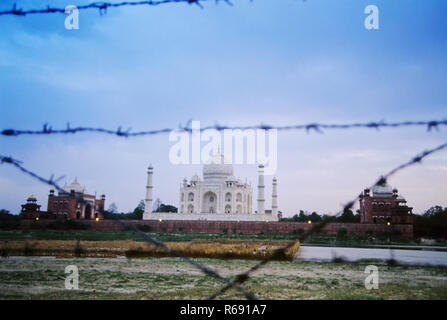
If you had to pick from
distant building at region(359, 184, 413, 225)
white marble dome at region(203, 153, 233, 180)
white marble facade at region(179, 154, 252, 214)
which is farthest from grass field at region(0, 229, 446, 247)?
white marble dome at region(203, 153, 233, 180)

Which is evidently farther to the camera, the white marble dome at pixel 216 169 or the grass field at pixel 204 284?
the white marble dome at pixel 216 169

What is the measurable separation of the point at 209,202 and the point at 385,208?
74.1 ft

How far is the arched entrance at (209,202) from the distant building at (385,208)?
1893cm

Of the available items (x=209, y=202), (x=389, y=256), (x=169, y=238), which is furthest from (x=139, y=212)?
(x=389, y=256)

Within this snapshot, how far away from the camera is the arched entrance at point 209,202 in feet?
165

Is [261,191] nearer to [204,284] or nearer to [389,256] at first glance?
[389,256]

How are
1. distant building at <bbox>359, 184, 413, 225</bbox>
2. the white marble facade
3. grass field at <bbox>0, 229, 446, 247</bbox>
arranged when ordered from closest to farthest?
grass field at <bbox>0, 229, 446, 247</bbox>
distant building at <bbox>359, 184, 413, 225</bbox>
the white marble facade

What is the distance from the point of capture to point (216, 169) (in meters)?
51.7

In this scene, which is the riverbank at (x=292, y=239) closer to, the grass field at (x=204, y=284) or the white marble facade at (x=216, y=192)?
the grass field at (x=204, y=284)

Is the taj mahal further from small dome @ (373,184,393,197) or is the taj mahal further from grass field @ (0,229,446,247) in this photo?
grass field @ (0,229,446,247)

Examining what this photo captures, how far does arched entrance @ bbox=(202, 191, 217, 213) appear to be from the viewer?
50438 millimetres

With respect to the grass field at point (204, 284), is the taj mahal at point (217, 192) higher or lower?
higher

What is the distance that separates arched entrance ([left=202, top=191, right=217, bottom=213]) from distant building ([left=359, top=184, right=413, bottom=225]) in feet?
62.1

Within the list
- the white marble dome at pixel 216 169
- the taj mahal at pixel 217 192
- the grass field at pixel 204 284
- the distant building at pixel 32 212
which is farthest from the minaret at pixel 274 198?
the grass field at pixel 204 284
